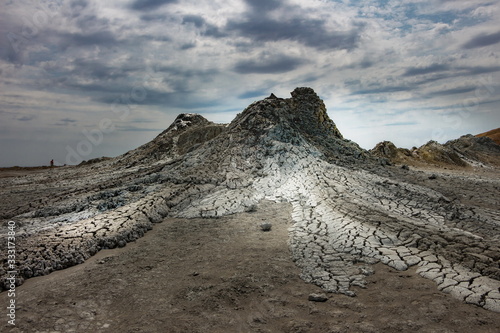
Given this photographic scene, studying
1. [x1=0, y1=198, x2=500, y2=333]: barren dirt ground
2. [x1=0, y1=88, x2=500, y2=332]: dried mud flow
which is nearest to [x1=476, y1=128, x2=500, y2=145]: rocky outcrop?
[x1=0, y1=88, x2=500, y2=332]: dried mud flow

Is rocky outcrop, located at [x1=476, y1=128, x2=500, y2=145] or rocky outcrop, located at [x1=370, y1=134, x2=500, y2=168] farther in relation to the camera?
rocky outcrop, located at [x1=476, y1=128, x2=500, y2=145]

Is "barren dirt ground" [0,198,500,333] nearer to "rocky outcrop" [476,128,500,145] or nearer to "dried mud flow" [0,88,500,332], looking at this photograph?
"dried mud flow" [0,88,500,332]

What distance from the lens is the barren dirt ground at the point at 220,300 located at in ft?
13.3

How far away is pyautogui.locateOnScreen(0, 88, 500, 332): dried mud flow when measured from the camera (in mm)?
4301

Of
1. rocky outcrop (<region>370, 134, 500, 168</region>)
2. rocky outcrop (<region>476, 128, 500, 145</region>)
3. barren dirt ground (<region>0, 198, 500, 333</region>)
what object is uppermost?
rocky outcrop (<region>476, 128, 500, 145</region>)

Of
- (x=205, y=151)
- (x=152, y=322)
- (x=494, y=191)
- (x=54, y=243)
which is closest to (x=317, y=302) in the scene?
(x=152, y=322)

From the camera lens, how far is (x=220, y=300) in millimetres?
4676

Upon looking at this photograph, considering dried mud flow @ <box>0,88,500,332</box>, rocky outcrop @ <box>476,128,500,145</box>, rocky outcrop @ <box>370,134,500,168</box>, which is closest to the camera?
dried mud flow @ <box>0,88,500,332</box>

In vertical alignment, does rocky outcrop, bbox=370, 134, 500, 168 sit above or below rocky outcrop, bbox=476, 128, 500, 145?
below

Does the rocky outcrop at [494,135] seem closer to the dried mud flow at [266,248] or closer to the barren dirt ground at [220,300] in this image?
the dried mud flow at [266,248]

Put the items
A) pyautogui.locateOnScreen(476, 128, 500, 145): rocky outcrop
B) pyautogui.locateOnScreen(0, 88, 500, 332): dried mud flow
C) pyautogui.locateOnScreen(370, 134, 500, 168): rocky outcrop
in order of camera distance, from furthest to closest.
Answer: pyautogui.locateOnScreen(476, 128, 500, 145): rocky outcrop → pyautogui.locateOnScreen(370, 134, 500, 168): rocky outcrop → pyautogui.locateOnScreen(0, 88, 500, 332): dried mud flow

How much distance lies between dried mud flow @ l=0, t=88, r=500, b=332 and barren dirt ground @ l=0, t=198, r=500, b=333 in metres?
0.02

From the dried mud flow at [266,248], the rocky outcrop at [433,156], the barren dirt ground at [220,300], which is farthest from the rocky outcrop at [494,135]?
the barren dirt ground at [220,300]

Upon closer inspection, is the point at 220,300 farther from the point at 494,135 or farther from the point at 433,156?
the point at 494,135
